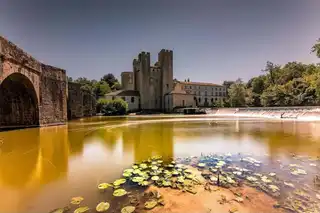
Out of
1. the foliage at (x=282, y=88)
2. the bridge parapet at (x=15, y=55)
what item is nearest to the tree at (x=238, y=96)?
the foliage at (x=282, y=88)

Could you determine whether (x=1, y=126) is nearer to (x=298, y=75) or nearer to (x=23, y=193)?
(x=23, y=193)

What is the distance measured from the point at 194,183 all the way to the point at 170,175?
55 cm

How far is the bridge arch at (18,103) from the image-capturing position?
1129 centimetres

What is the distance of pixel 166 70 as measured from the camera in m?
45.8

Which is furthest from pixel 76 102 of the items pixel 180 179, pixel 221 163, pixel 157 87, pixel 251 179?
pixel 157 87

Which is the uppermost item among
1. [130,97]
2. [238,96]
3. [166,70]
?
[166,70]

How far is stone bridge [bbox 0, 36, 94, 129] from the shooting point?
9523 millimetres

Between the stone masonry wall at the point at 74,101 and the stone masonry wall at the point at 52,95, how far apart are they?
7173 millimetres

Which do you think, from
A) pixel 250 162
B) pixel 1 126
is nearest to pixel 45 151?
pixel 250 162

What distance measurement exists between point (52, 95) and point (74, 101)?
940 cm

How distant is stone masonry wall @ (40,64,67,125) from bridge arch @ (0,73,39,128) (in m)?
0.58

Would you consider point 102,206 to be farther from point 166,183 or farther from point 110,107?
point 110,107

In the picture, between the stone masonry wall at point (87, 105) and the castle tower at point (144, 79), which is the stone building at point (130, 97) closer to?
the castle tower at point (144, 79)

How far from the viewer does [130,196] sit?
105 inches
